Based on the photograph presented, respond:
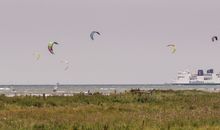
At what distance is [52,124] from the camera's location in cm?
2417

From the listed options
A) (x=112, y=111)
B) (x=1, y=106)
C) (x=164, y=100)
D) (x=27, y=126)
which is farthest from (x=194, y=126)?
(x=164, y=100)

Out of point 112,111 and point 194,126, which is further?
point 112,111

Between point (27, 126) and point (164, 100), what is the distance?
1031 inches

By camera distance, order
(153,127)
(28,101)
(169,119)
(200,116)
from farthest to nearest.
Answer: (28,101)
(200,116)
(169,119)
(153,127)

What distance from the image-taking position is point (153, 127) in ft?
74.9

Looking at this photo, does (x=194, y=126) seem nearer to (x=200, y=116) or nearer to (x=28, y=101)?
(x=200, y=116)

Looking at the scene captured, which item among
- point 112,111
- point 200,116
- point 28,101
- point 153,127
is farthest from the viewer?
point 28,101

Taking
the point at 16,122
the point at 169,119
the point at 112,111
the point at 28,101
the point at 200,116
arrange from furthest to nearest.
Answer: the point at 28,101
the point at 112,111
the point at 200,116
the point at 169,119
the point at 16,122

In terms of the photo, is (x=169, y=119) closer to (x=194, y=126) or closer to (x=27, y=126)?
(x=194, y=126)

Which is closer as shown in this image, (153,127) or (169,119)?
(153,127)

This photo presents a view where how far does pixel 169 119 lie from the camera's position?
26.6 meters

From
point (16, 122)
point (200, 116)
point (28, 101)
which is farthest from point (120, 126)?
point (28, 101)

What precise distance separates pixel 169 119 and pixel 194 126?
267 cm

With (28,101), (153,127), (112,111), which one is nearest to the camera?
(153,127)
